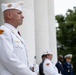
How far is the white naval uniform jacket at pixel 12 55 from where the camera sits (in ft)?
13.7

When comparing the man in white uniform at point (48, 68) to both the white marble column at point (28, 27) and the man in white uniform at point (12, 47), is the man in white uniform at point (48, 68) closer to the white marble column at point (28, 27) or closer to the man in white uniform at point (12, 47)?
the white marble column at point (28, 27)

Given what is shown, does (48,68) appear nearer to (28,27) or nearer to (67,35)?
(28,27)

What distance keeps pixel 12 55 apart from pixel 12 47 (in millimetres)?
128

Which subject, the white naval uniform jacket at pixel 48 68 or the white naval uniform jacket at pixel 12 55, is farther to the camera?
the white naval uniform jacket at pixel 48 68

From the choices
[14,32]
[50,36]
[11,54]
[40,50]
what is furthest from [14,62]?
[50,36]

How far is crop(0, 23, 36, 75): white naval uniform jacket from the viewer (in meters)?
4.17

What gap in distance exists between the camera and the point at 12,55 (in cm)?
418

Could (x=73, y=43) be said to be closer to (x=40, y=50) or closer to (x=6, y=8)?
(x=40, y=50)

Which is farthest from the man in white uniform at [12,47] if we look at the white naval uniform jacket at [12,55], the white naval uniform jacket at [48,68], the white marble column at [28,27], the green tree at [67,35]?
the green tree at [67,35]

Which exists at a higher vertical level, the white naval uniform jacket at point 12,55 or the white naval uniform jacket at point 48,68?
the white naval uniform jacket at point 12,55

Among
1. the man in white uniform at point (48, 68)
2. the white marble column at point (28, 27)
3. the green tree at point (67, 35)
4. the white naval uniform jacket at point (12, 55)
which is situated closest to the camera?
the white naval uniform jacket at point (12, 55)

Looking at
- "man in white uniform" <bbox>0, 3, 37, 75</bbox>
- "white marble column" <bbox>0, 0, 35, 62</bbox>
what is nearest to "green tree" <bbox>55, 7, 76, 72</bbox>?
"white marble column" <bbox>0, 0, 35, 62</bbox>

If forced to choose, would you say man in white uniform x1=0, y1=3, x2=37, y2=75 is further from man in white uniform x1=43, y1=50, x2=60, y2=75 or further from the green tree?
the green tree

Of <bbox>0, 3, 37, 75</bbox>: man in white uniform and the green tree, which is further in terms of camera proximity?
the green tree
